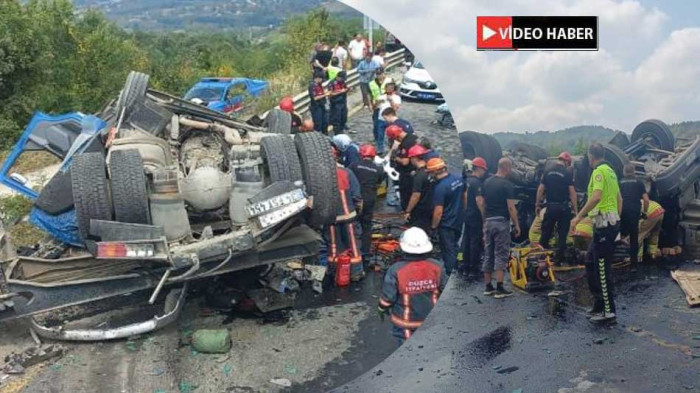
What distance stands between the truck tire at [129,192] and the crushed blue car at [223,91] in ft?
5.96

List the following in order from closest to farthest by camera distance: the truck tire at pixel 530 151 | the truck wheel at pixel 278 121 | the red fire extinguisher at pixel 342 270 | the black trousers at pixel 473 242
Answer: the truck tire at pixel 530 151, the black trousers at pixel 473 242, the red fire extinguisher at pixel 342 270, the truck wheel at pixel 278 121

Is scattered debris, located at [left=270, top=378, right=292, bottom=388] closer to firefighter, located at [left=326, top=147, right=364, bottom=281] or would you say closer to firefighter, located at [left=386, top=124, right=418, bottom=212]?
firefighter, located at [left=326, top=147, right=364, bottom=281]

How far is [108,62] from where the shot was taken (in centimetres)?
768

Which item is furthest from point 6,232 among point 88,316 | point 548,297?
point 548,297

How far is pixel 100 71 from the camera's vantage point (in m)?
7.65

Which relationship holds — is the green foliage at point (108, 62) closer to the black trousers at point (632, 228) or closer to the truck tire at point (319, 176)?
the truck tire at point (319, 176)

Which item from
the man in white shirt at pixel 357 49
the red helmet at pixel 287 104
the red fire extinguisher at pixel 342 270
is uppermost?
the man in white shirt at pixel 357 49

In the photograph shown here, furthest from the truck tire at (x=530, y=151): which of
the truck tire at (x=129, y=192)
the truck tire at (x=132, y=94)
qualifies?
the truck tire at (x=132, y=94)

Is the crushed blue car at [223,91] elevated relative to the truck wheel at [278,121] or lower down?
elevated

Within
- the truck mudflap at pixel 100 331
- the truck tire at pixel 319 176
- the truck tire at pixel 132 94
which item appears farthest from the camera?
the truck tire at pixel 132 94

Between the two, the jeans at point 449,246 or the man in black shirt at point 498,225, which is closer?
the man in black shirt at point 498,225

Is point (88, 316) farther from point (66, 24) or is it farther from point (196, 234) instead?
point (66, 24)

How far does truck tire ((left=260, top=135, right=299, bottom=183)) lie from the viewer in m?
6.19

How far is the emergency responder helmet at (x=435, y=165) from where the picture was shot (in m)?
6.11
